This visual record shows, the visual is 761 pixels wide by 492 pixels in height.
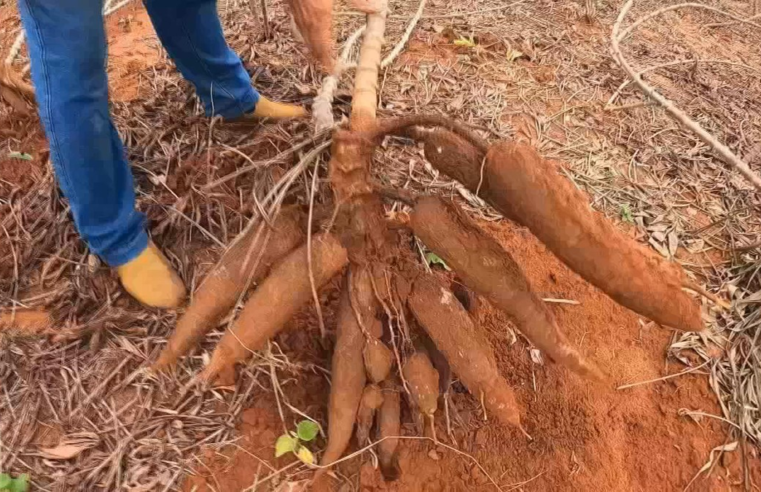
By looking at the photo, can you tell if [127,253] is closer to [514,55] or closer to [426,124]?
[426,124]

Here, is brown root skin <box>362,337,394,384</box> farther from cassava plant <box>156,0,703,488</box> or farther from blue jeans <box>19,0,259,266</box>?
blue jeans <box>19,0,259,266</box>

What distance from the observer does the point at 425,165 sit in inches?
74.4

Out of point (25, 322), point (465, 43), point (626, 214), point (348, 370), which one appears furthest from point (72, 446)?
point (465, 43)

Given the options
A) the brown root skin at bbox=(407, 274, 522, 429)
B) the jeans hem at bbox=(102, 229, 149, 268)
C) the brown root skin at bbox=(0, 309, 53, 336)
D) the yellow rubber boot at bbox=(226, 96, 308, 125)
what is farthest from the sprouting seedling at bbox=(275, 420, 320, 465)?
the yellow rubber boot at bbox=(226, 96, 308, 125)

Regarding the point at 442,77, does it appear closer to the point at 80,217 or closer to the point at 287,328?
the point at 287,328

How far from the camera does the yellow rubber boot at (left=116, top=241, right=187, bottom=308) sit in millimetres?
1433

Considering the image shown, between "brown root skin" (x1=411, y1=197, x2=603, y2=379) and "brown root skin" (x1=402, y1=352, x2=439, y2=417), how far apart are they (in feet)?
0.69

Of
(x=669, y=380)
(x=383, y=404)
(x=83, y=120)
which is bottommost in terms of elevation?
(x=669, y=380)

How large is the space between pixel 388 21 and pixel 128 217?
1810mm

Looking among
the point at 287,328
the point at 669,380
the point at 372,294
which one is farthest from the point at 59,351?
the point at 669,380

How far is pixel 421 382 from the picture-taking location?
129cm

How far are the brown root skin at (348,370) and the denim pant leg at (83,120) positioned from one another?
1.87 feet

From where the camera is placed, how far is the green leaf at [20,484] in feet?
3.94

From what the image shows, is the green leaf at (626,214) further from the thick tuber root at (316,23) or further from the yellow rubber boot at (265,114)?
the thick tuber root at (316,23)
